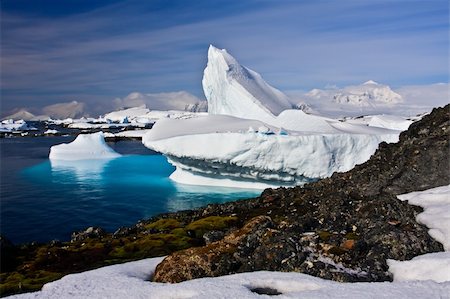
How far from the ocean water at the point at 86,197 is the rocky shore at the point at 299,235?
6419mm

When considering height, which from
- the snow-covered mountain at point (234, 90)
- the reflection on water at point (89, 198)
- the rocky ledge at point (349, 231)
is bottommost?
the reflection on water at point (89, 198)

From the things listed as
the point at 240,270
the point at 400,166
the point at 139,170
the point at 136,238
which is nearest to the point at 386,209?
the point at 400,166

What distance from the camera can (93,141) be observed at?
68.1 m

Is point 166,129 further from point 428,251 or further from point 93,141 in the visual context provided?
point 428,251

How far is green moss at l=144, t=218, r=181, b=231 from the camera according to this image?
23.6 metres

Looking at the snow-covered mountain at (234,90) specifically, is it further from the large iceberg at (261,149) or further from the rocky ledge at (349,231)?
the rocky ledge at (349,231)

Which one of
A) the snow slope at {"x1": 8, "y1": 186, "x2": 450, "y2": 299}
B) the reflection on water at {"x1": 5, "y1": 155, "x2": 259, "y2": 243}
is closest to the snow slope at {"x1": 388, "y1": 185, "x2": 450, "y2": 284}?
the snow slope at {"x1": 8, "y1": 186, "x2": 450, "y2": 299}

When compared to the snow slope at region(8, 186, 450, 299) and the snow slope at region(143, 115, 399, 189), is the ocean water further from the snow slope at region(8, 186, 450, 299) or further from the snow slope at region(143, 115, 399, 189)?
the snow slope at region(8, 186, 450, 299)

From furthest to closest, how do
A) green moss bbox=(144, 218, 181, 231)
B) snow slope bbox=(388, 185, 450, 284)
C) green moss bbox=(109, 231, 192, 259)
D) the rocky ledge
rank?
green moss bbox=(144, 218, 181, 231)
green moss bbox=(109, 231, 192, 259)
the rocky ledge
snow slope bbox=(388, 185, 450, 284)

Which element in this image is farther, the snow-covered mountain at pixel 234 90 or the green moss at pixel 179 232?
the snow-covered mountain at pixel 234 90

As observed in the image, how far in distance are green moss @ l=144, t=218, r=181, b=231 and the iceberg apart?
4389 centimetres

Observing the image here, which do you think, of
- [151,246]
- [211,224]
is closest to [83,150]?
[211,224]

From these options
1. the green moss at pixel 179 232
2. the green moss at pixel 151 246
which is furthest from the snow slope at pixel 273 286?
the green moss at pixel 179 232

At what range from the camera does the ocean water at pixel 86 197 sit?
30328mm
